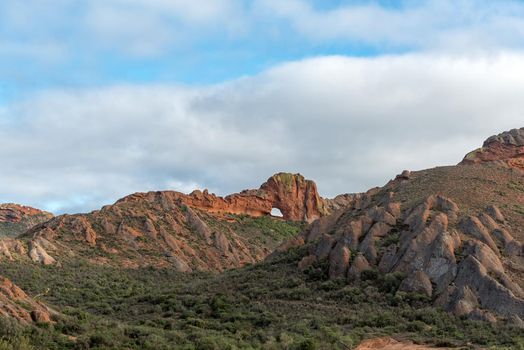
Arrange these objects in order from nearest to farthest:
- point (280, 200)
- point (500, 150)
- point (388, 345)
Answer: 1. point (388, 345)
2. point (500, 150)
3. point (280, 200)

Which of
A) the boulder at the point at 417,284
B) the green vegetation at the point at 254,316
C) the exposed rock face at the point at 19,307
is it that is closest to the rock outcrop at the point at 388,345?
the green vegetation at the point at 254,316

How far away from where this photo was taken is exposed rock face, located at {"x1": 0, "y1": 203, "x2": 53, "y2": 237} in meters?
132

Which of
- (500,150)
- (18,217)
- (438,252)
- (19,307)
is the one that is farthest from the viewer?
(18,217)

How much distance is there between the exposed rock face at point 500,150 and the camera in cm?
7288

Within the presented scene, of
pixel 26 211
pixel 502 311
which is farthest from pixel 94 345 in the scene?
A: pixel 26 211

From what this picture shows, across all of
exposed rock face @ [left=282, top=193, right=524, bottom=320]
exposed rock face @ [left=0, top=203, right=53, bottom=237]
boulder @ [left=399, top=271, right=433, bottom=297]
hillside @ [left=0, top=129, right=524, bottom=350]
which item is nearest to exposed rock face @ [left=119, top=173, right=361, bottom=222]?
hillside @ [left=0, top=129, right=524, bottom=350]

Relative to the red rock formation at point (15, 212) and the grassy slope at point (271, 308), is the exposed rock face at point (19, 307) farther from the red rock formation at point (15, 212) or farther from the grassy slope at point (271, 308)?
the red rock formation at point (15, 212)

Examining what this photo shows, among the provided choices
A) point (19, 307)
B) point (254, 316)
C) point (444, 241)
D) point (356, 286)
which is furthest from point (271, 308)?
point (19, 307)

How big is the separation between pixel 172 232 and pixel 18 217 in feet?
209

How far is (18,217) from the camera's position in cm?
14100

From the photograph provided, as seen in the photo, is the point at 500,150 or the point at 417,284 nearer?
the point at 417,284

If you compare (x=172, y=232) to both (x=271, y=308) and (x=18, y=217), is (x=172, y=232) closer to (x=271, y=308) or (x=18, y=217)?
(x=271, y=308)

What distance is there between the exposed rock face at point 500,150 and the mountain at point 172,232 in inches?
587

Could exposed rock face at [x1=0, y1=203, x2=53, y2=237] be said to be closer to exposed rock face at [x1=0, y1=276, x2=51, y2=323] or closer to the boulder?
exposed rock face at [x1=0, y1=276, x2=51, y2=323]
